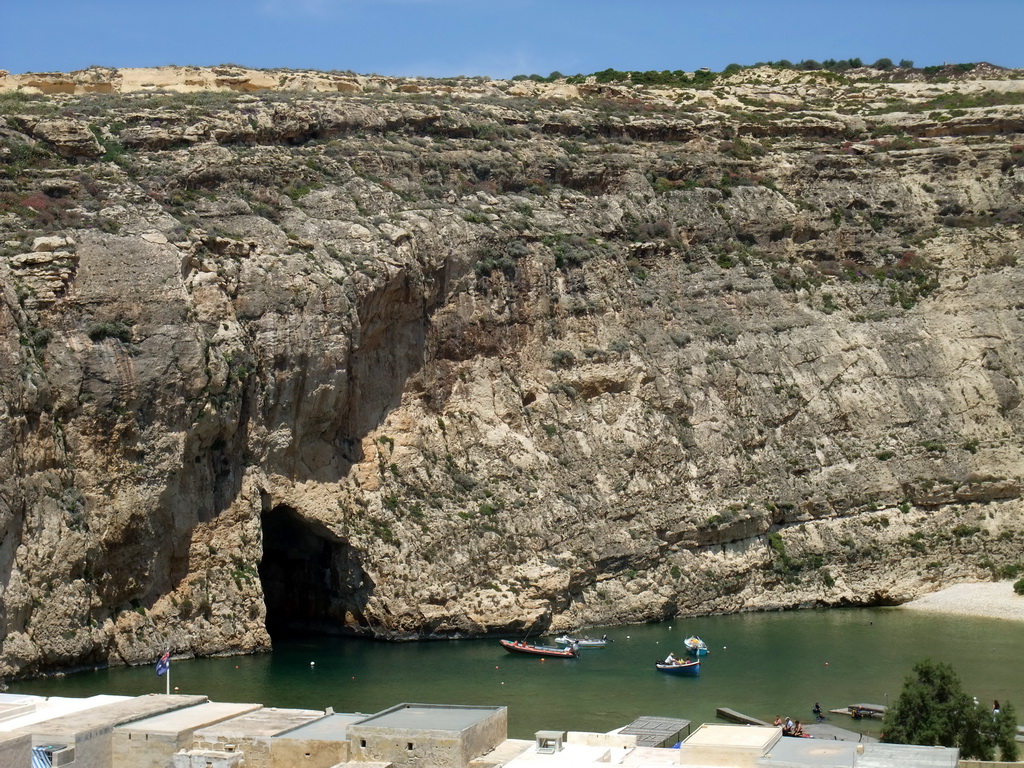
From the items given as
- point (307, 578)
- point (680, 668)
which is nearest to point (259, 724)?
point (680, 668)

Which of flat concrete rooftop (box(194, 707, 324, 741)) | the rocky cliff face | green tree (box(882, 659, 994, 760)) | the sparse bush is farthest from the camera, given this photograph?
the rocky cliff face

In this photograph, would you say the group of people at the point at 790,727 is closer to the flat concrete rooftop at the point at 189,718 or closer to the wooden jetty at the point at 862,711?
the wooden jetty at the point at 862,711

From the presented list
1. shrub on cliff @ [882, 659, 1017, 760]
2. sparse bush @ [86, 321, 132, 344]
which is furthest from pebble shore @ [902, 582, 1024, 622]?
sparse bush @ [86, 321, 132, 344]

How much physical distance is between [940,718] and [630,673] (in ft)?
46.4

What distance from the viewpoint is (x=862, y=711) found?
43688mm

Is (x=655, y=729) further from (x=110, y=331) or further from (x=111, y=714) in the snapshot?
(x=110, y=331)

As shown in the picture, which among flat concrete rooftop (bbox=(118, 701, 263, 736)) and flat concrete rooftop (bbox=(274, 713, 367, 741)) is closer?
flat concrete rooftop (bbox=(274, 713, 367, 741))

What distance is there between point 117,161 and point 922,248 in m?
35.1

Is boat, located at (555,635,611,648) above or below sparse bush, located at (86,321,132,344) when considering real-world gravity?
below

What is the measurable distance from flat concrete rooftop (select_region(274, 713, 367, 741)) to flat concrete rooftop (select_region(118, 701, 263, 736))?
1857mm

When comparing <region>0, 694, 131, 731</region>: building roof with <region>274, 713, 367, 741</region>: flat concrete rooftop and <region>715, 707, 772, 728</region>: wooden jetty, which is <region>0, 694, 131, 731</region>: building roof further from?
<region>715, 707, 772, 728</region>: wooden jetty

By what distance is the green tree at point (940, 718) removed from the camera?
35.9 metres

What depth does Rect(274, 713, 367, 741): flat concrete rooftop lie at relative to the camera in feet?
100

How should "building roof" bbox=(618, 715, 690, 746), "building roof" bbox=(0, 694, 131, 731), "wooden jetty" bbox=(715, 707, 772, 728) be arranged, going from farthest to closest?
1. "wooden jetty" bbox=(715, 707, 772, 728)
2. "building roof" bbox=(618, 715, 690, 746)
3. "building roof" bbox=(0, 694, 131, 731)
